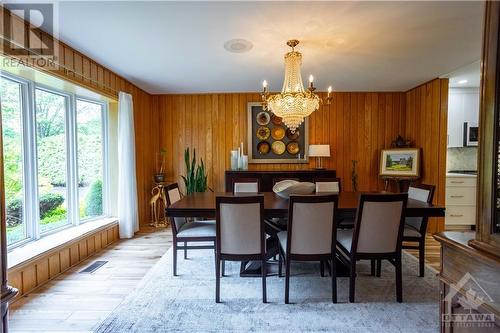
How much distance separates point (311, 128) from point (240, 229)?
11.0 ft

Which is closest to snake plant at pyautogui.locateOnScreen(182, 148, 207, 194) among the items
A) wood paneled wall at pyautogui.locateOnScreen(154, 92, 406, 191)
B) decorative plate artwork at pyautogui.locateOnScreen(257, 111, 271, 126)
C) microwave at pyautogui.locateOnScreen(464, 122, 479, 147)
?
wood paneled wall at pyautogui.locateOnScreen(154, 92, 406, 191)

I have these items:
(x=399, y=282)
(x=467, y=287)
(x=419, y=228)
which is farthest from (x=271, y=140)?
(x=467, y=287)

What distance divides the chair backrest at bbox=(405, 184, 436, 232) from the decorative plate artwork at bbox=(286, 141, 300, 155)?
2226 millimetres

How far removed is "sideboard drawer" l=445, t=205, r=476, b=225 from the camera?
4.32 m

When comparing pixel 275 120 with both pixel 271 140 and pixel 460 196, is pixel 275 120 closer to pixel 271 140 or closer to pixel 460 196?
pixel 271 140

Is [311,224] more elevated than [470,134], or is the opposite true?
[470,134]

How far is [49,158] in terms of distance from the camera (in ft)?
9.90

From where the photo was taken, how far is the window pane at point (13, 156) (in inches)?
98.0

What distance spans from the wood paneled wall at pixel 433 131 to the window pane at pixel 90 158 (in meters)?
5.17

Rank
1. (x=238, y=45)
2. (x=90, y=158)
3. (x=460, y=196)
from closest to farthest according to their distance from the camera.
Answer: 1. (x=238, y=45)
2. (x=90, y=158)
3. (x=460, y=196)

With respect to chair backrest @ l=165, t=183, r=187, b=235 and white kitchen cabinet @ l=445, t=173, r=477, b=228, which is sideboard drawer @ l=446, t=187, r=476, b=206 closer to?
white kitchen cabinet @ l=445, t=173, r=477, b=228

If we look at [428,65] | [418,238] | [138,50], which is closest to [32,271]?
[138,50]

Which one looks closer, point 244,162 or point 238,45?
point 238,45

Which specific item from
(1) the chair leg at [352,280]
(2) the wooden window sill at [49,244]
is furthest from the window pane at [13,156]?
(1) the chair leg at [352,280]
